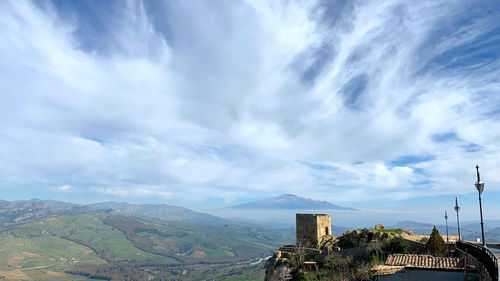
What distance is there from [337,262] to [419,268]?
1494cm

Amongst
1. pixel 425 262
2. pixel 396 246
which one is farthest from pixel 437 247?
pixel 425 262

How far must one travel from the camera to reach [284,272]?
1608 inches

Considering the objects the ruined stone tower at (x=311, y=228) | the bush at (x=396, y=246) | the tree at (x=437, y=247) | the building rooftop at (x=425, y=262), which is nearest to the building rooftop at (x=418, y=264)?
the building rooftop at (x=425, y=262)

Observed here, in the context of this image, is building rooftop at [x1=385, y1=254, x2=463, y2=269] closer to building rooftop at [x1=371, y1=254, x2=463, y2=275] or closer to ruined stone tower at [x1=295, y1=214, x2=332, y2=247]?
building rooftop at [x1=371, y1=254, x2=463, y2=275]

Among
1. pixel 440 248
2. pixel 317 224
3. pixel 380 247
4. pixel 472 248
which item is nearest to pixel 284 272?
pixel 317 224

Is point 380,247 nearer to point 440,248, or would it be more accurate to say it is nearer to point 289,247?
point 440,248

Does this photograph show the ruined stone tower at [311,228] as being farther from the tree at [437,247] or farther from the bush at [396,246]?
the tree at [437,247]

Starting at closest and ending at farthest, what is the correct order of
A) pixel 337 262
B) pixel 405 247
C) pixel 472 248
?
pixel 472 248, pixel 405 247, pixel 337 262

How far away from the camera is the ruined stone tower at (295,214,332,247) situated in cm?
4675

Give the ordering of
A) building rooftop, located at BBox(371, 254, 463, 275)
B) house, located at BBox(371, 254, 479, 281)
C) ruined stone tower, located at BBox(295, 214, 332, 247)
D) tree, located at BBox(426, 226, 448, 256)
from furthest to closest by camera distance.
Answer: ruined stone tower, located at BBox(295, 214, 332, 247) < tree, located at BBox(426, 226, 448, 256) < building rooftop, located at BBox(371, 254, 463, 275) < house, located at BBox(371, 254, 479, 281)

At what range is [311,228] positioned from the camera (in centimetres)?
4728

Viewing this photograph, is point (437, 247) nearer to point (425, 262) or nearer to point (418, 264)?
point (425, 262)

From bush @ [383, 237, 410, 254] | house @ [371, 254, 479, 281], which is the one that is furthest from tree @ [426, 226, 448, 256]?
house @ [371, 254, 479, 281]

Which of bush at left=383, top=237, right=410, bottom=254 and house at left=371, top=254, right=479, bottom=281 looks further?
bush at left=383, top=237, right=410, bottom=254
